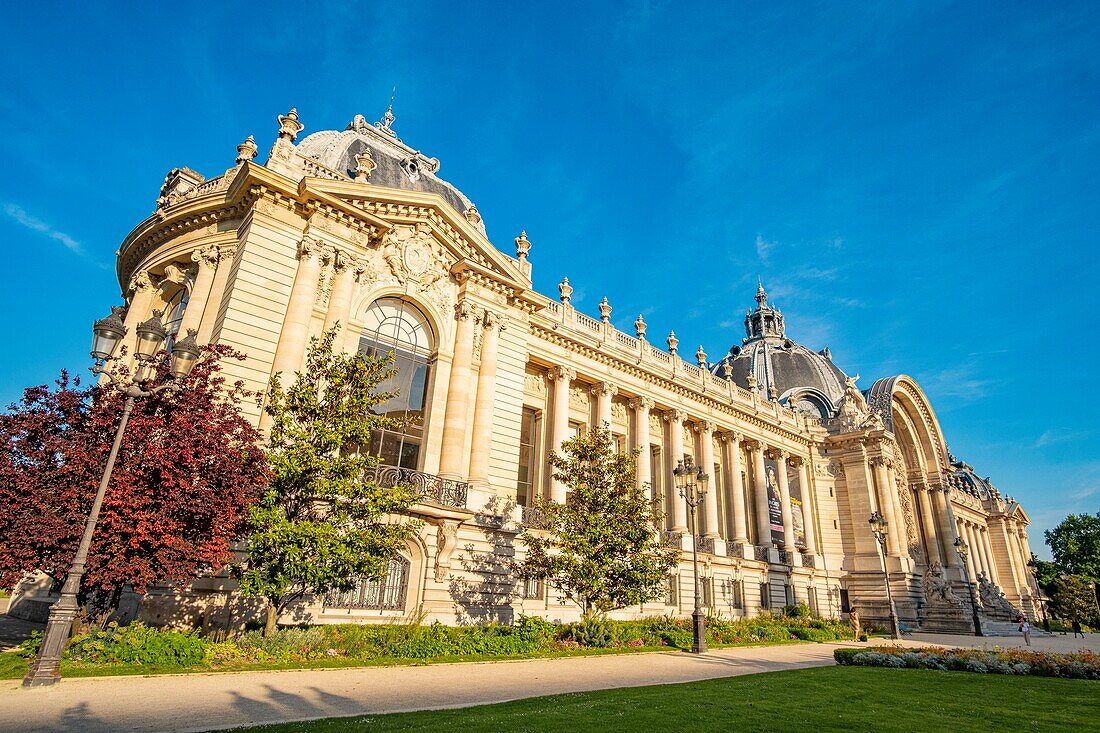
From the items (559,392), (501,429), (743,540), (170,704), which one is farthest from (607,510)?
(743,540)

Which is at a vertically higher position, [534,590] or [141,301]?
[141,301]

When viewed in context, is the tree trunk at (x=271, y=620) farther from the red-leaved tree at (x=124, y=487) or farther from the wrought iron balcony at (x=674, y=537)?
the wrought iron balcony at (x=674, y=537)

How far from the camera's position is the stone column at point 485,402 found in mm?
23625

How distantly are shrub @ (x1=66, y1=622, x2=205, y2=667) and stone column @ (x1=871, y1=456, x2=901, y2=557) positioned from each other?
45310 millimetres

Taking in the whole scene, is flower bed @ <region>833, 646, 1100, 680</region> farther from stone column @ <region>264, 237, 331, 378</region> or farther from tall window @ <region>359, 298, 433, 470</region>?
stone column @ <region>264, 237, 331, 378</region>

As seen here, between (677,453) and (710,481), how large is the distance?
13.4 ft

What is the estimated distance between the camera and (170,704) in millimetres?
9125

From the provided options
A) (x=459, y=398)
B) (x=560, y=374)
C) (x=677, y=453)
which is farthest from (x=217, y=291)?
(x=677, y=453)

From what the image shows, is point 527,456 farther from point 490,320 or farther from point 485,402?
point 490,320

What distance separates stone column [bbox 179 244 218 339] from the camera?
21609mm

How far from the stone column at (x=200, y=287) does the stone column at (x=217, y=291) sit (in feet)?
0.82

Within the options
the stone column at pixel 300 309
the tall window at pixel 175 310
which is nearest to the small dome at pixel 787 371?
the stone column at pixel 300 309

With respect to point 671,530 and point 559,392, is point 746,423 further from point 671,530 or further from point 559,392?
point 559,392

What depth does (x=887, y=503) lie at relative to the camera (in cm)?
4497
